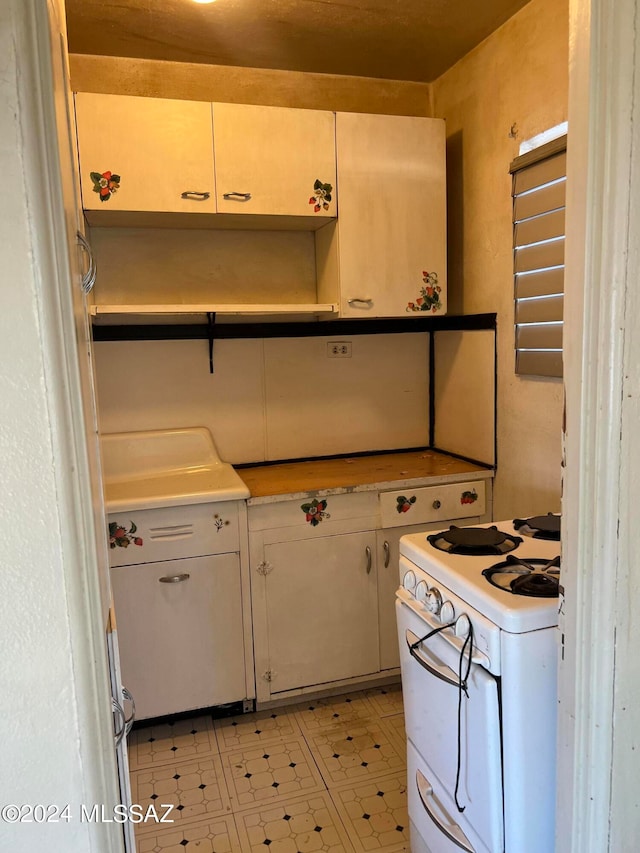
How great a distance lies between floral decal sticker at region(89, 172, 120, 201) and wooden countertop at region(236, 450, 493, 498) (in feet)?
3.71

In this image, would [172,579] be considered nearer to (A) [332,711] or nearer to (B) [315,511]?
(B) [315,511]

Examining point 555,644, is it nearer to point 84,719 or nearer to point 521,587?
point 521,587

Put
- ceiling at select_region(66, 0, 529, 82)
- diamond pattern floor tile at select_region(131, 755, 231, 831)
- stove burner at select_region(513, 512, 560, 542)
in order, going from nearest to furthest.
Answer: stove burner at select_region(513, 512, 560, 542)
diamond pattern floor tile at select_region(131, 755, 231, 831)
ceiling at select_region(66, 0, 529, 82)

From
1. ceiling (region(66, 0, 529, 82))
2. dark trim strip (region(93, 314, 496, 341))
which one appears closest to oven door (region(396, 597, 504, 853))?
dark trim strip (region(93, 314, 496, 341))

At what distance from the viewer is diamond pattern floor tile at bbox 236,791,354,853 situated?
1.76m

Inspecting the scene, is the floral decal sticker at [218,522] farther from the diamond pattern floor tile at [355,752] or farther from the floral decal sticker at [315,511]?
the diamond pattern floor tile at [355,752]

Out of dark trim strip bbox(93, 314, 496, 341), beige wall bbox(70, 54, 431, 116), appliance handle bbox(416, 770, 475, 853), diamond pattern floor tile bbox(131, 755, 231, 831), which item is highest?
beige wall bbox(70, 54, 431, 116)

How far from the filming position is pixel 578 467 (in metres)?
0.94

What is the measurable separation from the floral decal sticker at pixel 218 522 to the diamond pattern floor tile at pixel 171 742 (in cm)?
76

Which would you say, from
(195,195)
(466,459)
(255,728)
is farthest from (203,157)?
(255,728)

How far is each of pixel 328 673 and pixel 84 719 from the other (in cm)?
182

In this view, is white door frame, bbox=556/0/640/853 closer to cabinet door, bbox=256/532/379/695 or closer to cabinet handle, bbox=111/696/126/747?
cabinet handle, bbox=111/696/126/747

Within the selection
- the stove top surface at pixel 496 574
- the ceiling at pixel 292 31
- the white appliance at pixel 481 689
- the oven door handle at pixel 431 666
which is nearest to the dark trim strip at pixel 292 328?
the ceiling at pixel 292 31

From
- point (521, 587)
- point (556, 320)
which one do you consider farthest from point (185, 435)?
point (521, 587)
